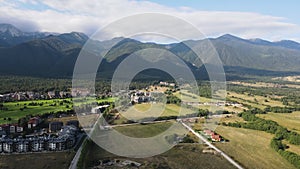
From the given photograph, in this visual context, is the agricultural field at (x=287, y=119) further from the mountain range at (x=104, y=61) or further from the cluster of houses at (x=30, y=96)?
the cluster of houses at (x=30, y=96)

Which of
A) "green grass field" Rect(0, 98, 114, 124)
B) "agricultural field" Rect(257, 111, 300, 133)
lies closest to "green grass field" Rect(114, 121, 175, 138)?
"green grass field" Rect(0, 98, 114, 124)

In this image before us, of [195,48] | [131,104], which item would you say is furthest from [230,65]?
[131,104]

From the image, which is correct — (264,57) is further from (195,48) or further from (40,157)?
(40,157)

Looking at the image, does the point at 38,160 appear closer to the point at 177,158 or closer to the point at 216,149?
the point at 177,158

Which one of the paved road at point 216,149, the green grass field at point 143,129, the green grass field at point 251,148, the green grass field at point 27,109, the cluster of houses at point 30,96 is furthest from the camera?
the cluster of houses at point 30,96

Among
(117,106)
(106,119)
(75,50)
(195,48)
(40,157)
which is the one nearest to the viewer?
(40,157)

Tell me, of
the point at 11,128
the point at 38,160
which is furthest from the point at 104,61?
the point at 38,160

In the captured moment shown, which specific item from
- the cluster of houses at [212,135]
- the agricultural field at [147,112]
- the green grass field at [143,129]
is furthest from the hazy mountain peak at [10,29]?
the cluster of houses at [212,135]
